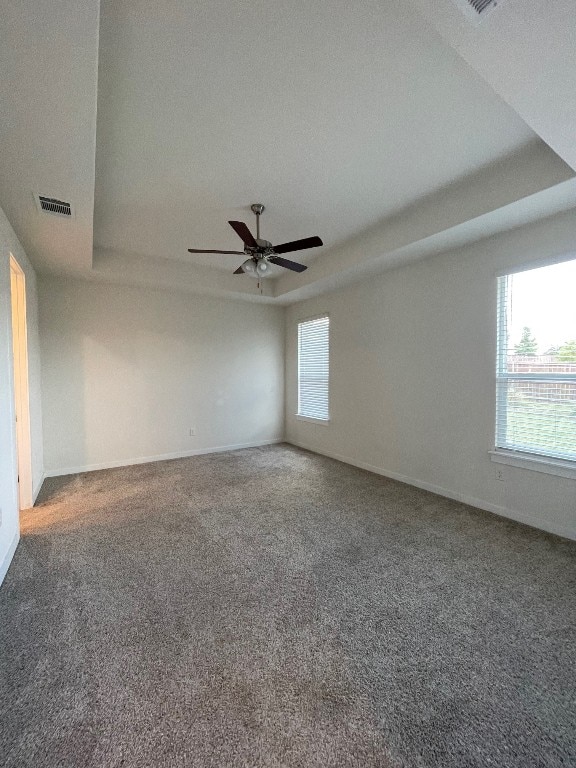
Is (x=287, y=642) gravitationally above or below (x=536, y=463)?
below

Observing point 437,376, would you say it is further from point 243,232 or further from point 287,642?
point 287,642

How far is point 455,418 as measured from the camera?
139 inches

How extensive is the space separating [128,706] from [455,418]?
3419 mm

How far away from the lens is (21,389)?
3.38 m

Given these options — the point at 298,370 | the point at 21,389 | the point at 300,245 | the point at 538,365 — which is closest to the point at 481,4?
the point at 300,245

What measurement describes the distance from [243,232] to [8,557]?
2.99 meters

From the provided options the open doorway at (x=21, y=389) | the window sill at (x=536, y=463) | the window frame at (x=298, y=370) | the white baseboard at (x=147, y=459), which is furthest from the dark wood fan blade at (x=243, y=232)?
the white baseboard at (x=147, y=459)

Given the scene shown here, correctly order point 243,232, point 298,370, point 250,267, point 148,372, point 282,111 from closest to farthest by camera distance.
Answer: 1. point 282,111
2. point 243,232
3. point 250,267
4. point 148,372
5. point 298,370

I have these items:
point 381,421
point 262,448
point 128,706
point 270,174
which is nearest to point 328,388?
point 381,421

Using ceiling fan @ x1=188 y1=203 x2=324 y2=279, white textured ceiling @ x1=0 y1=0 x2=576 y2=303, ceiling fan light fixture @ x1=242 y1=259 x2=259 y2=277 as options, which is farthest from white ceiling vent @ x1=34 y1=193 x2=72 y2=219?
ceiling fan light fixture @ x1=242 y1=259 x2=259 y2=277

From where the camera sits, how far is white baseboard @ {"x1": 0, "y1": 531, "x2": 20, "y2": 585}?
7.20 ft

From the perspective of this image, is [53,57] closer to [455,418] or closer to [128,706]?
[128,706]

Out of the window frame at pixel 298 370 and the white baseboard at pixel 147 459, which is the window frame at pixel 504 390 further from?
the white baseboard at pixel 147 459

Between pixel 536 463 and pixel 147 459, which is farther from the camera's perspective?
pixel 147 459
